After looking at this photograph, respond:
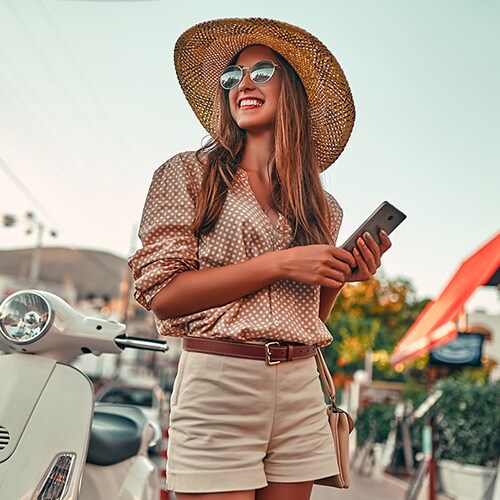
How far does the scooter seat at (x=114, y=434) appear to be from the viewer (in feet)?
6.62

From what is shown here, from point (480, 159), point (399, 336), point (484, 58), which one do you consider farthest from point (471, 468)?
point (399, 336)

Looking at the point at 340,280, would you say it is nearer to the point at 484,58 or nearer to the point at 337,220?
the point at 337,220

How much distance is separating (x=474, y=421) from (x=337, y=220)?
18.4ft

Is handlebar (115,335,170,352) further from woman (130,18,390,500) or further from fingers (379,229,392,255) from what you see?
fingers (379,229,392,255)

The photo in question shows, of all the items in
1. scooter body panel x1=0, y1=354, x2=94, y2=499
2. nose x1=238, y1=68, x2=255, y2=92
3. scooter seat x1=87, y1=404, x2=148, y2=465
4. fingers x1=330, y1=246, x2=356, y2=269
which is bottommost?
scooter seat x1=87, y1=404, x2=148, y2=465

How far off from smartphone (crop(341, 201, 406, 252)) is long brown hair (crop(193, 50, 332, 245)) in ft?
0.42

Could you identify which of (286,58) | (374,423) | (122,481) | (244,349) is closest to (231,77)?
(286,58)

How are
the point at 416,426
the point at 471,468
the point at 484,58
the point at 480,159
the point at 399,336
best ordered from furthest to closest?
1. the point at 399,336
2. the point at 416,426
3. the point at 471,468
4. the point at 480,159
5. the point at 484,58

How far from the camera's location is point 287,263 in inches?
61.9

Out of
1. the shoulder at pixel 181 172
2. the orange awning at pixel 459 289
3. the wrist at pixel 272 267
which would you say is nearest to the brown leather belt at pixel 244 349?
the wrist at pixel 272 267

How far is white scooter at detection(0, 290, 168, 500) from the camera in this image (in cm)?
174

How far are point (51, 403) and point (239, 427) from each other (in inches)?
21.0

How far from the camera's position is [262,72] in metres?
1.87

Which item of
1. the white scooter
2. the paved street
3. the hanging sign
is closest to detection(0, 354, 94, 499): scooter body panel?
the white scooter
